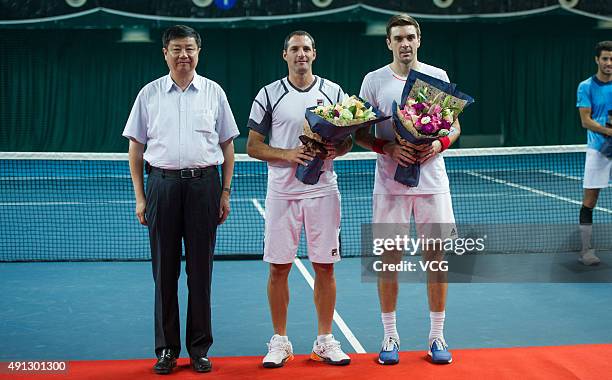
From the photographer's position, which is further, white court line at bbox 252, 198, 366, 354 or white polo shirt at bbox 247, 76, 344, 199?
white court line at bbox 252, 198, 366, 354

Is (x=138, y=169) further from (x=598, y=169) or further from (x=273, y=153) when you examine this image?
(x=598, y=169)

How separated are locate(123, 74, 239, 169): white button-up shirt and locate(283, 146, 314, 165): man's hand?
473 mm

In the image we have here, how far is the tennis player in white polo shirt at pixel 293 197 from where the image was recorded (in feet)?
18.3

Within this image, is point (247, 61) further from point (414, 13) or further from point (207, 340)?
point (207, 340)

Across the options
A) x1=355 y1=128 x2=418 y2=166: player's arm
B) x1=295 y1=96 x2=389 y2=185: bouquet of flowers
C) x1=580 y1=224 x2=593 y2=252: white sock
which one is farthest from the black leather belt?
x1=580 y1=224 x2=593 y2=252: white sock

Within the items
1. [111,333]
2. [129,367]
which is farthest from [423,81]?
[111,333]

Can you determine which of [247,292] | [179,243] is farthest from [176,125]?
[247,292]

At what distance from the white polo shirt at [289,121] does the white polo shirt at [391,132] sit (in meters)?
0.24

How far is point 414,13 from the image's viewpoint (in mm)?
20797

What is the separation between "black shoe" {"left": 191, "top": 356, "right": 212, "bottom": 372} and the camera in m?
5.48

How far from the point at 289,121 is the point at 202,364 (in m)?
1.67

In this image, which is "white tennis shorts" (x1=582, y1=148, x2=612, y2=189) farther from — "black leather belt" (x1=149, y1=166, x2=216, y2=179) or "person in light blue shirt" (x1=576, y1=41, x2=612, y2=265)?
"black leather belt" (x1=149, y1=166, x2=216, y2=179)

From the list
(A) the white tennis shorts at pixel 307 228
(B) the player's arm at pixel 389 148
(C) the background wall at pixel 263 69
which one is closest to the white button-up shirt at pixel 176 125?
(A) the white tennis shorts at pixel 307 228

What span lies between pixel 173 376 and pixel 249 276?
10.6 feet
